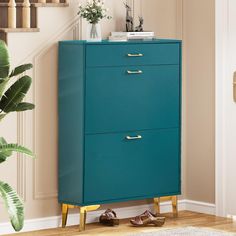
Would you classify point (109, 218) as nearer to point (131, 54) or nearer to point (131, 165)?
point (131, 165)

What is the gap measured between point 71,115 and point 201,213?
1.45 meters

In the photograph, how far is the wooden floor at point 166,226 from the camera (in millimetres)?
5738

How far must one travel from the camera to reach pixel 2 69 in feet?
16.1

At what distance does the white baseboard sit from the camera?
19.0 feet

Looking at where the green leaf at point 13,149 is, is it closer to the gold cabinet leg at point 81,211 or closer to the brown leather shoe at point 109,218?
the gold cabinet leg at point 81,211

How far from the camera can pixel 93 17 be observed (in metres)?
5.80

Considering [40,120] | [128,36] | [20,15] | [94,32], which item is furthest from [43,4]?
[40,120]

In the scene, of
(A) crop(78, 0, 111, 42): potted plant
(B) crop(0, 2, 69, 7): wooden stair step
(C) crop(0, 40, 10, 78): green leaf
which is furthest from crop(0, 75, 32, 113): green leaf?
(A) crop(78, 0, 111, 42): potted plant

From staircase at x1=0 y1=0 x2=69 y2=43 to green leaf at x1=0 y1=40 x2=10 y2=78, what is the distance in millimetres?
697

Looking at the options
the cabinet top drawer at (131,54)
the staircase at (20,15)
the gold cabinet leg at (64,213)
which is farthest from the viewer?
the gold cabinet leg at (64,213)

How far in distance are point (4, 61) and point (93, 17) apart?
113cm

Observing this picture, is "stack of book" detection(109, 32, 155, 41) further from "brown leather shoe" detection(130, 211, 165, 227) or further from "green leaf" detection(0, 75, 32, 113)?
"brown leather shoe" detection(130, 211, 165, 227)

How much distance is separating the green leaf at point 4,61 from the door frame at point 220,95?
1973mm

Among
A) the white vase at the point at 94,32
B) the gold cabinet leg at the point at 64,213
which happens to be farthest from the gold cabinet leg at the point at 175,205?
the white vase at the point at 94,32
